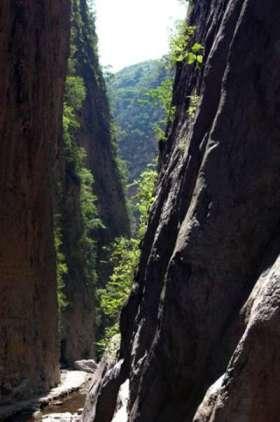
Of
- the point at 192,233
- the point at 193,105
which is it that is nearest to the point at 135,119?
the point at 193,105

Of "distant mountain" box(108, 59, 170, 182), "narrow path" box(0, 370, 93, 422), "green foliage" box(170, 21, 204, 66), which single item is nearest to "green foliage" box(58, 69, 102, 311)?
"narrow path" box(0, 370, 93, 422)

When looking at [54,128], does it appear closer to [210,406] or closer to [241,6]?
[241,6]

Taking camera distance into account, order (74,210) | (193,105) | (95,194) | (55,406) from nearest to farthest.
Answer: (193,105) < (55,406) < (74,210) < (95,194)

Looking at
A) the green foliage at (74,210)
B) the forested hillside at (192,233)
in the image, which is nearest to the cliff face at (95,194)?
the green foliage at (74,210)

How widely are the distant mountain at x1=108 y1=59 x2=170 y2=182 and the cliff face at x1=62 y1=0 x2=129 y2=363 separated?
23.4 metres

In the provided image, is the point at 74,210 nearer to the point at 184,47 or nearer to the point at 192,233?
the point at 184,47

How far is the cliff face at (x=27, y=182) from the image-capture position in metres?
19.2

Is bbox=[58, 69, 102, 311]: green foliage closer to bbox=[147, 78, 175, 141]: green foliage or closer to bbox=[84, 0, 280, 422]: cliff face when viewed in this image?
bbox=[147, 78, 175, 141]: green foliage

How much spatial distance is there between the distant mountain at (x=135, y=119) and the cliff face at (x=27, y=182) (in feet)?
184

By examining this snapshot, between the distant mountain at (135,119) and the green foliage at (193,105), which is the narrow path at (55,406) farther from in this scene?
the distant mountain at (135,119)

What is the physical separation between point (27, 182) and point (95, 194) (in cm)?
3061

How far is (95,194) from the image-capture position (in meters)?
51.9

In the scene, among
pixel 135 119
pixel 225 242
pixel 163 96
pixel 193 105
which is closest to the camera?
pixel 225 242

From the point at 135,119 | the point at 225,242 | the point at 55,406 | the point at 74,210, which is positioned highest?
the point at 135,119
